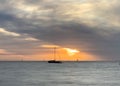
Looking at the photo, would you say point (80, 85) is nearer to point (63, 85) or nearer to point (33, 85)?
point (63, 85)

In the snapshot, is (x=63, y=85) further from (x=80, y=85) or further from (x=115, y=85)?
(x=115, y=85)

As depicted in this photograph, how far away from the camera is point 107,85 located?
104 meters

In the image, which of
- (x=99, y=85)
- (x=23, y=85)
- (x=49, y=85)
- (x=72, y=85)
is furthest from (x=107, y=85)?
(x=23, y=85)

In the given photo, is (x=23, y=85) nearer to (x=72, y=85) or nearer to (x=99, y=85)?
(x=72, y=85)

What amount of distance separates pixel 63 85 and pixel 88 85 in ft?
23.8

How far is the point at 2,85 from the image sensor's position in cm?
10012

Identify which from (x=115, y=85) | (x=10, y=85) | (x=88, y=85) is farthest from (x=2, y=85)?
(x=115, y=85)

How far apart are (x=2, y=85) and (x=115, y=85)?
32855 millimetres

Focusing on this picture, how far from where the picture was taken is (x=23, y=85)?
103562mm

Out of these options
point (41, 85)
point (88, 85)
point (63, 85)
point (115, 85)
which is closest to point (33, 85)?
point (41, 85)

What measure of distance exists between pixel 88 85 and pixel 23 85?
1894 cm

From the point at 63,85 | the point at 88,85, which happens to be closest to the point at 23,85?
the point at 63,85

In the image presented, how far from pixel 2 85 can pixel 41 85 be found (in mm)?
11283

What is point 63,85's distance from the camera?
103 meters
